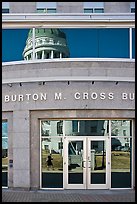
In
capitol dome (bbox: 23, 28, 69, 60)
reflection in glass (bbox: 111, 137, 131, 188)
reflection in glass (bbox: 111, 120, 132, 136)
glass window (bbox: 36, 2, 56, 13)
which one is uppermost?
glass window (bbox: 36, 2, 56, 13)

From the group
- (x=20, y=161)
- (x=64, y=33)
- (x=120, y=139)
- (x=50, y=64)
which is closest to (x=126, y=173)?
(x=120, y=139)

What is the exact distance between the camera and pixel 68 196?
9.24m

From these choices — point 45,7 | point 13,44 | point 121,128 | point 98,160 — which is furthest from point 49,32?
point 98,160

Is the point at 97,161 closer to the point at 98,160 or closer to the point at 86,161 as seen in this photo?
the point at 98,160

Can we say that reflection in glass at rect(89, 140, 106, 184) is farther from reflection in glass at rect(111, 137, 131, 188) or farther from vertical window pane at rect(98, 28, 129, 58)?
vertical window pane at rect(98, 28, 129, 58)

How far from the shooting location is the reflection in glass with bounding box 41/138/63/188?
10.5 metres

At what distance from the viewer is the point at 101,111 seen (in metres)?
→ 10.3

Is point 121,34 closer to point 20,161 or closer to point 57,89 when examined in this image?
point 57,89

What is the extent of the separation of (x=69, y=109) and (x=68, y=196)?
3367mm

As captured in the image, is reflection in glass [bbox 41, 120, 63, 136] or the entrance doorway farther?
reflection in glass [bbox 41, 120, 63, 136]

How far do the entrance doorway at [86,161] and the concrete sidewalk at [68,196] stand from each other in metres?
0.58

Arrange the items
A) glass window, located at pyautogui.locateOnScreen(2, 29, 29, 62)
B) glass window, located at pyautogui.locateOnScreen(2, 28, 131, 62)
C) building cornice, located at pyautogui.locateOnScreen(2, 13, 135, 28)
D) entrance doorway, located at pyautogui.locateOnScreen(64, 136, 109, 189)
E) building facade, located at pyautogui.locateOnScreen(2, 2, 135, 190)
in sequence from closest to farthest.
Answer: building cornice, located at pyautogui.locateOnScreen(2, 13, 135, 28)
building facade, located at pyautogui.locateOnScreen(2, 2, 135, 190)
entrance doorway, located at pyautogui.locateOnScreen(64, 136, 109, 189)
glass window, located at pyautogui.locateOnScreen(2, 28, 131, 62)
glass window, located at pyautogui.locateOnScreen(2, 29, 29, 62)

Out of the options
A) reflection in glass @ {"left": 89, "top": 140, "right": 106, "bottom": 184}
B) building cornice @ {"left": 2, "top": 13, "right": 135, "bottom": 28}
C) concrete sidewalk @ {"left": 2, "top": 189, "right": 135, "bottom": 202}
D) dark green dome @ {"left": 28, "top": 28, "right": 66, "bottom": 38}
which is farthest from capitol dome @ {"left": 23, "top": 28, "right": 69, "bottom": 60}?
concrete sidewalk @ {"left": 2, "top": 189, "right": 135, "bottom": 202}

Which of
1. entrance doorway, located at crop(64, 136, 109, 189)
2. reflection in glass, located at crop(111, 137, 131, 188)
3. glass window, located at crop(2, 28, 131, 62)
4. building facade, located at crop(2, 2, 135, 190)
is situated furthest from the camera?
glass window, located at crop(2, 28, 131, 62)
